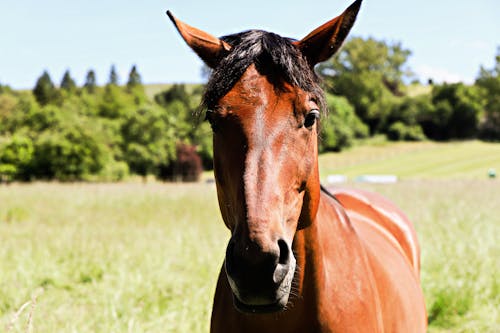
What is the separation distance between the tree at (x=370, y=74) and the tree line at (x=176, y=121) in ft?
0.52

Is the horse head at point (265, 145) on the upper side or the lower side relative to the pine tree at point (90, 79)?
lower

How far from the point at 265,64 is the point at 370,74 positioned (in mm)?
69387

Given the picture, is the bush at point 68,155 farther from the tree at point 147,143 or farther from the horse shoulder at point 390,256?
the horse shoulder at point 390,256

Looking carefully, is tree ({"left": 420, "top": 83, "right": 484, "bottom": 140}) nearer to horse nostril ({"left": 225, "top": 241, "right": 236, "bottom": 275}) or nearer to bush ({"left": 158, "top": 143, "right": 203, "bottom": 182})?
bush ({"left": 158, "top": 143, "right": 203, "bottom": 182})

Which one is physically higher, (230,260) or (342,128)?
(342,128)

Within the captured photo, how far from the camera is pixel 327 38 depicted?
1.84 meters

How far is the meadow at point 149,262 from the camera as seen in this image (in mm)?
4168

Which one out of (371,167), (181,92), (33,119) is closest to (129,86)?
(181,92)

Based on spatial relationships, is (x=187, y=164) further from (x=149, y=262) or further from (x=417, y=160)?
(x=149, y=262)

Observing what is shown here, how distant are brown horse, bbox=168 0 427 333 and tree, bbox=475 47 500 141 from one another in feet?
202

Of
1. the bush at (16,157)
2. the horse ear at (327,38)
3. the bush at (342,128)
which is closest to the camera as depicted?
the horse ear at (327,38)

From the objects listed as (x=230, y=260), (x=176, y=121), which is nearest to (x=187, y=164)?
(x=176, y=121)

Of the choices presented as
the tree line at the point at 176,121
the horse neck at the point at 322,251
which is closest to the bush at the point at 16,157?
the tree line at the point at 176,121

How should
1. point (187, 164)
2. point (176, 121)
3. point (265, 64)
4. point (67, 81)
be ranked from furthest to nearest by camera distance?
point (67, 81), point (187, 164), point (176, 121), point (265, 64)
